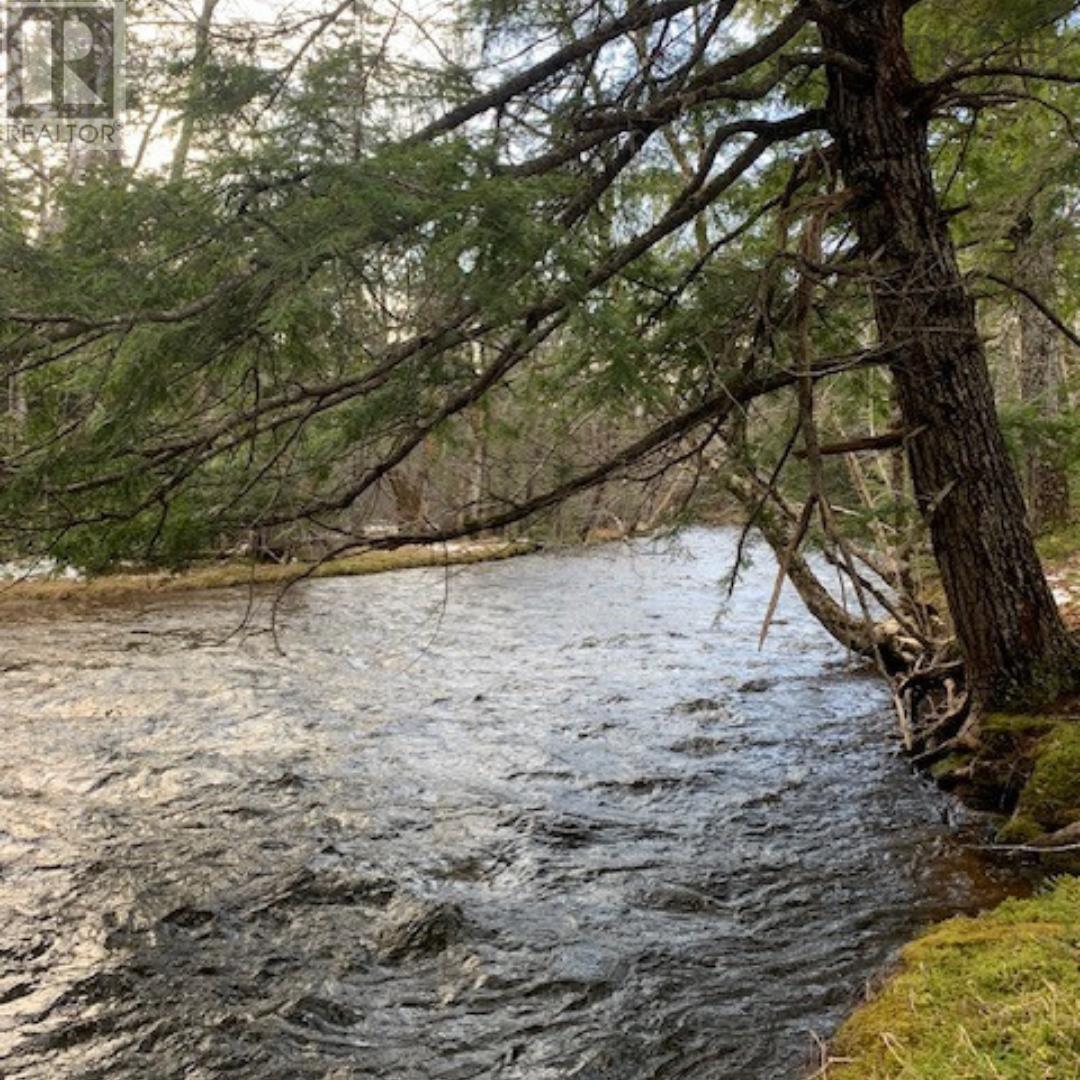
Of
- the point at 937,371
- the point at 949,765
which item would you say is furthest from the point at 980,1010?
the point at 949,765

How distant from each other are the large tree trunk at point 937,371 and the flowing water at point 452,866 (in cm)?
113

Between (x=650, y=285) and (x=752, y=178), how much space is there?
1518mm

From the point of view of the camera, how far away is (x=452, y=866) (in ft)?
15.5

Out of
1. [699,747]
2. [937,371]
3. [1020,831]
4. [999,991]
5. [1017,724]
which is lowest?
[699,747]

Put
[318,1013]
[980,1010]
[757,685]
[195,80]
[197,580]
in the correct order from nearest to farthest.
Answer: [980,1010] < [318,1013] < [195,80] < [757,685] < [197,580]

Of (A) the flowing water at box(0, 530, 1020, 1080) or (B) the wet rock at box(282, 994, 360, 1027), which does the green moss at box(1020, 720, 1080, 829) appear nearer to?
(A) the flowing water at box(0, 530, 1020, 1080)

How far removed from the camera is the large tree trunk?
182 inches

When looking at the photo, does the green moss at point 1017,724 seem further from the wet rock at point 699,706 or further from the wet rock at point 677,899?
the wet rock at point 699,706

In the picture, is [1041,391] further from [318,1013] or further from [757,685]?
[318,1013]

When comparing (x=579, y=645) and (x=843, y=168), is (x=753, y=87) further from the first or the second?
(x=579, y=645)

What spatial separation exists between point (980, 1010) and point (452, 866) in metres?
2.78

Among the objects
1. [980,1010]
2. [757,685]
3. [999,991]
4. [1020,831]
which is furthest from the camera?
[757,685]

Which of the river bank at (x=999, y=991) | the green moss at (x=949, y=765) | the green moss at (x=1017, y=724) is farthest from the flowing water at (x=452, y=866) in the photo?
the green moss at (x=1017, y=724)

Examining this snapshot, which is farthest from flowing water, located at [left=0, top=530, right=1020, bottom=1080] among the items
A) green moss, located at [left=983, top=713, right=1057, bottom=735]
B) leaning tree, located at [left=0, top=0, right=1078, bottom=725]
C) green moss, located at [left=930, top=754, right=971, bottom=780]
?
leaning tree, located at [left=0, top=0, right=1078, bottom=725]
